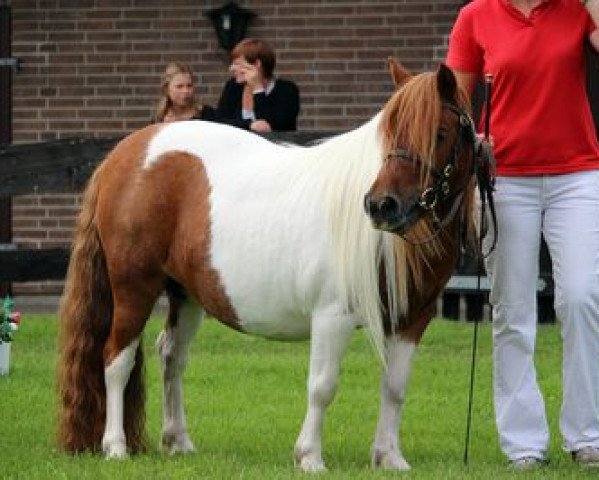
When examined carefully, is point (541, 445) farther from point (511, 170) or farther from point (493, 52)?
point (493, 52)

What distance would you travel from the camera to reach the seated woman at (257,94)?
40.3 feet

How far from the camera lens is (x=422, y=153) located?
285 inches

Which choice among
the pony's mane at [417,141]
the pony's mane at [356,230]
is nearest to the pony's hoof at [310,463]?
the pony's mane at [356,230]

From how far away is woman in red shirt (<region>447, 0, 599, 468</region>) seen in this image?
7.64 metres

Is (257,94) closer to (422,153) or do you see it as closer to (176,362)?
(176,362)

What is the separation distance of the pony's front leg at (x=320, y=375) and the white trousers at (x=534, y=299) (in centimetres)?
74

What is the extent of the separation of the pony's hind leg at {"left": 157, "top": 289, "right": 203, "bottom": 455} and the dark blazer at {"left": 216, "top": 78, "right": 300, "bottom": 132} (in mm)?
4039

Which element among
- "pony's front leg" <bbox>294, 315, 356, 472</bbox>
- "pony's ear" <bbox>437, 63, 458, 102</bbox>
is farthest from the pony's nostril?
"pony's front leg" <bbox>294, 315, 356, 472</bbox>

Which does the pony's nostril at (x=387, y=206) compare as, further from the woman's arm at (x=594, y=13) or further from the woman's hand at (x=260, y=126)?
the woman's hand at (x=260, y=126)

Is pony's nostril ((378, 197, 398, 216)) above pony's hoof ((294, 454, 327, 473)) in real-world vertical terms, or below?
above

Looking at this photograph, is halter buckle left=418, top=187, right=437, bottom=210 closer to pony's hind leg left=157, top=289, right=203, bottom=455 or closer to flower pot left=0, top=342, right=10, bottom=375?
pony's hind leg left=157, top=289, right=203, bottom=455

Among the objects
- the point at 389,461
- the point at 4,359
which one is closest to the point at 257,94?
the point at 4,359

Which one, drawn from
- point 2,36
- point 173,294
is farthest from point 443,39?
point 173,294

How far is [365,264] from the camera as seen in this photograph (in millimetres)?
7434
